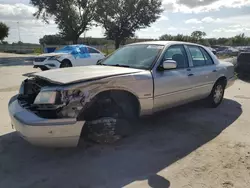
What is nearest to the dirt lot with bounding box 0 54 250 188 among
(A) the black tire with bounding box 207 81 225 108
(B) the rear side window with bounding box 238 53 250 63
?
(A) the black tire with bounding box 207 81 225 108

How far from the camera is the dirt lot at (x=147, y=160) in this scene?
292cm

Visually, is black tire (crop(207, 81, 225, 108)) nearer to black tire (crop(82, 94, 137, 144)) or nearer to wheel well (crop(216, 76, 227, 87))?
wheel well (crop(216, 76, 227, 87))

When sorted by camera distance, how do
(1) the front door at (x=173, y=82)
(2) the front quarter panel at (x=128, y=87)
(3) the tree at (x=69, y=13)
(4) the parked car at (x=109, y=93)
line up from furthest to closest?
1. (3) the tree at (x=69, y=13)
2. (1) the front door at (x=173, y=82)
3. (2) the front quarter panel at (x=128, y=87)
4. (4) the parked car at (x=109, y=93)

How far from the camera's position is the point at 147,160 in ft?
11.2

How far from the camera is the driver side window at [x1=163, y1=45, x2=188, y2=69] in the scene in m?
4.55

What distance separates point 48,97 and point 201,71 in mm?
3279

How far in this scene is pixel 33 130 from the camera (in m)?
2.97

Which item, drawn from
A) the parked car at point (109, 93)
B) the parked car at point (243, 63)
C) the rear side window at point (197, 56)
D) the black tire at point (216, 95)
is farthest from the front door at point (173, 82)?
the parked car at point (243, 63)

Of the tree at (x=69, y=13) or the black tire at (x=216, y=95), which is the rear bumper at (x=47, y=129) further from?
the tree at (x=69, y=13)

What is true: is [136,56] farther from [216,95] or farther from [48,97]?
[216,95]

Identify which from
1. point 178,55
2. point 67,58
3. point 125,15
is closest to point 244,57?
point 178,55

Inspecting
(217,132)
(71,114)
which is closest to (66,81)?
(71,114)

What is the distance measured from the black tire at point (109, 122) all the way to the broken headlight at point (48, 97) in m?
0.60

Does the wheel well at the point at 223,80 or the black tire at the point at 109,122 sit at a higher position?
the wheel well at the point at 223,80
